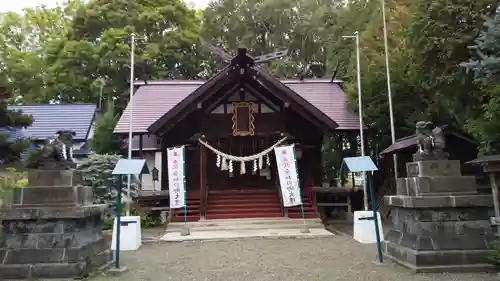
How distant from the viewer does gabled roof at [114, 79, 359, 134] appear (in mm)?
16969

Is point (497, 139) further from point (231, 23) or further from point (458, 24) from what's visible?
point (231, 23)

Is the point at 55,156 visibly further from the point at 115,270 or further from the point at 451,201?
the point at 451,201

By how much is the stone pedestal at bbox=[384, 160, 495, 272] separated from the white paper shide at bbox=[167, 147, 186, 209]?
8.36 metres

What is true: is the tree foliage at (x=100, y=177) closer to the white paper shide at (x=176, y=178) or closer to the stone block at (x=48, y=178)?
the white paper shide at (x=176, y=178)

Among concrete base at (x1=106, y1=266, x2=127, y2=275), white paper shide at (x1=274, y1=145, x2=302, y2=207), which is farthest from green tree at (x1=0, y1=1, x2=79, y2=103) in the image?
concrete base at (x1=106, y1=266, x2=127, y2=275)

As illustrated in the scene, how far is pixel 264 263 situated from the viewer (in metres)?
8.15

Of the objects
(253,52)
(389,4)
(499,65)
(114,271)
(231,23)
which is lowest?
(114,271)

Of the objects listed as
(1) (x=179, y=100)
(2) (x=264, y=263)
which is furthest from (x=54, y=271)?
(1) (x=179, y=100)

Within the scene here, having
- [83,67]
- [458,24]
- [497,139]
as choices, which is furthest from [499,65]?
[83,67]

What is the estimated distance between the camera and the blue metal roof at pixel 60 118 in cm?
2110

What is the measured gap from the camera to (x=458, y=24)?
33.2 feet

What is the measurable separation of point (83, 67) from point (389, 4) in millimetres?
19031

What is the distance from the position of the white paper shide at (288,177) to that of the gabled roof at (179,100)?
3.17 metres

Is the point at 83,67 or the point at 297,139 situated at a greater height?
the point at 83,67
